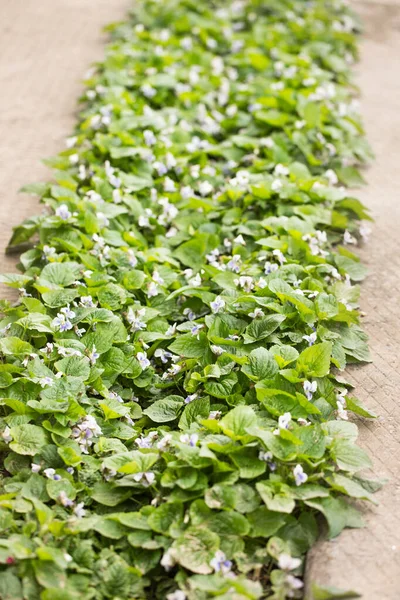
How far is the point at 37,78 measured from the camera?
5.41 metres

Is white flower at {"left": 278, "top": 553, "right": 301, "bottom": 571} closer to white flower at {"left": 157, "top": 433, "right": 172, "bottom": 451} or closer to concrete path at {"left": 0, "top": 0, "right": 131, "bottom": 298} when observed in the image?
white flower at {"left": 157, "top": 433, "right": 172, "bottom": 451}

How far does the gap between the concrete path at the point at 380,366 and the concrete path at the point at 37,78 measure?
4.96ft

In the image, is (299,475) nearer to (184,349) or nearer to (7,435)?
(184,349)

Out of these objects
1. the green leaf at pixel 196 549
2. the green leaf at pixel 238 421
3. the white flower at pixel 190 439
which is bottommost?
the green leaf at pixel 196 549

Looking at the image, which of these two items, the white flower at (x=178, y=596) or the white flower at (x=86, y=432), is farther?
the white flower at (x=86, y=432)

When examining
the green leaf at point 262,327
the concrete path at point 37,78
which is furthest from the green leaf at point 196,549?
the concrete path at point 37,78

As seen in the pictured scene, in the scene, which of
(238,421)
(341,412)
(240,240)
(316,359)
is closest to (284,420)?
(238,421)

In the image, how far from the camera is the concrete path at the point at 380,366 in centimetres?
233

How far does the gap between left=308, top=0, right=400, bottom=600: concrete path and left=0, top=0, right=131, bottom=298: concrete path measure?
1513 mm

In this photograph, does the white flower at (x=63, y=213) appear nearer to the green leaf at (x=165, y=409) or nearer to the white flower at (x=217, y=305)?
the white flower at (x=217, y=305)

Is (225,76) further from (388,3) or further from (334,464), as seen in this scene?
(334,464)

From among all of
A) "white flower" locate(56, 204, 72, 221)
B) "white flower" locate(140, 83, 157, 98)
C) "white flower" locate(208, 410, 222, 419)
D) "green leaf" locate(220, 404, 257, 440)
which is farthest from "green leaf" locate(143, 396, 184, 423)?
"white flower" locate(140, 83, 157, 98)

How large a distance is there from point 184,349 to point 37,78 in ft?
9.81

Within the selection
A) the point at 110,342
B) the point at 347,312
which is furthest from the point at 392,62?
the point at 110,342
